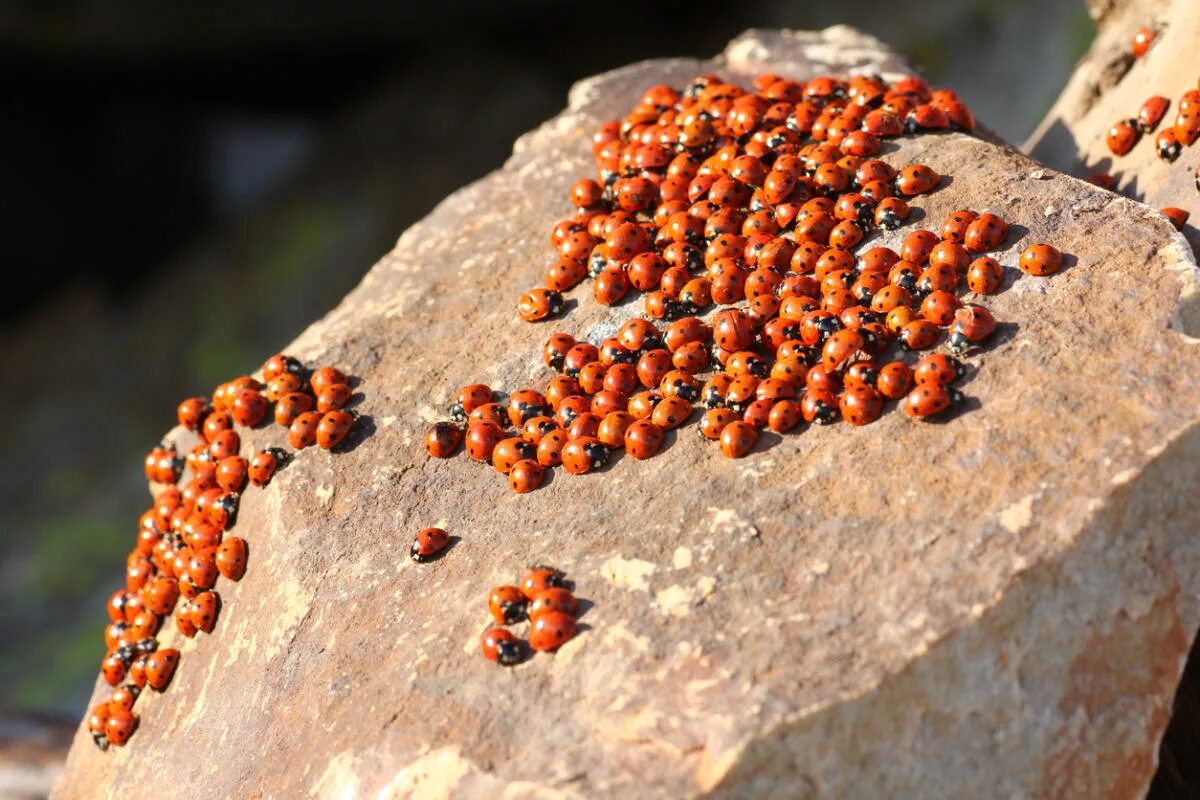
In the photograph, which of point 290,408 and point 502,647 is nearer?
point 502,647

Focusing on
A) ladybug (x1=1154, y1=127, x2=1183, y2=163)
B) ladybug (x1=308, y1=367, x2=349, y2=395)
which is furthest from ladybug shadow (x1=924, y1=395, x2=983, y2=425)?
ladybug (x1=308, y1=367, x2=349, y2=395)

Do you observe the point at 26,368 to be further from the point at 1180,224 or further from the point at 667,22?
A: the point at 1180,224

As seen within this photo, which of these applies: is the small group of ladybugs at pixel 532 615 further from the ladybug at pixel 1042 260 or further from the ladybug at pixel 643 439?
the ladybug at pixel 1042 260

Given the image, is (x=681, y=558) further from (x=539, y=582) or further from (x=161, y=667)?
(x=161, y=667)

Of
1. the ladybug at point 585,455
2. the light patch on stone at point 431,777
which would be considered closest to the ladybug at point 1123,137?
the ladybug at point 585,455

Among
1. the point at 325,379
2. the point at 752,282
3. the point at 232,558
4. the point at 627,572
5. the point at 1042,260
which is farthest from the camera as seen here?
the point at 325,379

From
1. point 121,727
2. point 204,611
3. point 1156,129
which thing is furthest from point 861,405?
point 121,727

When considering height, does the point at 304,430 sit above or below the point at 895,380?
below

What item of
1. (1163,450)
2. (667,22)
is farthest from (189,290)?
(1163,450)
